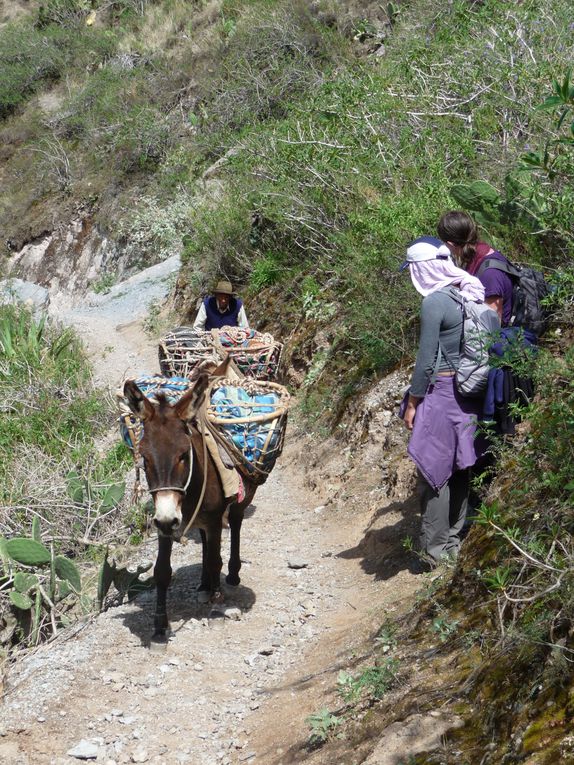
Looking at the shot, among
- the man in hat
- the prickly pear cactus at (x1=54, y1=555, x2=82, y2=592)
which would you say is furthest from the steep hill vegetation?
the prickly pear cactus at (x1=54, y1=555, x2=82, y2=592)

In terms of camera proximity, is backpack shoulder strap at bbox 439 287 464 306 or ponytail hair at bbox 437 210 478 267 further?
ponytail hair at bbox 437 210 478 267

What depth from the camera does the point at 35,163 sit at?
96.3ft

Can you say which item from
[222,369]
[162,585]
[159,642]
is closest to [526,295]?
[222,369]

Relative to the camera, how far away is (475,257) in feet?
17.8

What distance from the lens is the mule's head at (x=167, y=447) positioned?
475 centimetres

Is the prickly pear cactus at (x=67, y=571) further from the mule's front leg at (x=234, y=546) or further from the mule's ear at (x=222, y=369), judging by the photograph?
the mule's ear at (x=222, y=369)

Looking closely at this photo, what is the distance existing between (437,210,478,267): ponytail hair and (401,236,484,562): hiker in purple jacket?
0.30 feet

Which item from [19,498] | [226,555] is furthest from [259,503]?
[19,498]

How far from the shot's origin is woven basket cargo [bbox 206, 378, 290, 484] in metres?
5.64

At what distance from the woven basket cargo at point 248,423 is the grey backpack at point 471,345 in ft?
4.11

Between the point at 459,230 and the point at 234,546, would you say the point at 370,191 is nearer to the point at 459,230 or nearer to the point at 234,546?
the point at 459,230

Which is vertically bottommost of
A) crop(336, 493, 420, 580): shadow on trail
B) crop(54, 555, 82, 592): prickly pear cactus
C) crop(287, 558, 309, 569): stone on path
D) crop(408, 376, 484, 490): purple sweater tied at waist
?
crop(287, 558, 309, 569): stone on path

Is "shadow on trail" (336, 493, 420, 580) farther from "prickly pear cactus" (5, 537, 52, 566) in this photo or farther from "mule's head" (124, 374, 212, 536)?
"prickly pear cactus" (5, 537, 52, 566)

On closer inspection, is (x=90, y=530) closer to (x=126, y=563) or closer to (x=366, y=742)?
(x=126, y=563)
